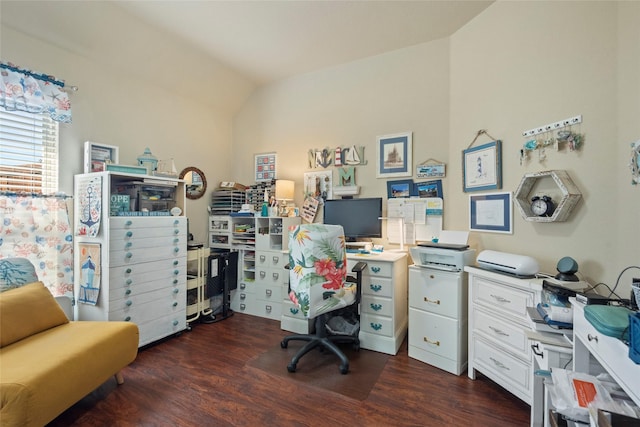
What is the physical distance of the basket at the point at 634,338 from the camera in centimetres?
76

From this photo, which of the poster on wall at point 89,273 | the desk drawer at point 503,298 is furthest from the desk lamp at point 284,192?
the desk drawer at point 503,298

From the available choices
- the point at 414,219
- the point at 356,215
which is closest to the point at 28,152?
the point at 356,215

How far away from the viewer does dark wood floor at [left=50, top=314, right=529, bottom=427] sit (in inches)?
61.6

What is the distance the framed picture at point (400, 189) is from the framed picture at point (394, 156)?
77mm

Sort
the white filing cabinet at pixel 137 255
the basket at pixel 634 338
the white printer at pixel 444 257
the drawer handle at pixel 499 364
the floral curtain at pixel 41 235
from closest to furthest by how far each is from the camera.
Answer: the basket at pixel 634 338 < the drawer handle at pixel 499 364 < the floral curtain at pixel 41 235 < the white printer at pixel 444 257 < the white filing cabinet at pixel 137 255

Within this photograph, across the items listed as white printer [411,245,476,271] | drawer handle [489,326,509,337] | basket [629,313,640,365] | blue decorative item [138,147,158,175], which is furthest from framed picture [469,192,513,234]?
blue decorative item [138,147,158,175]

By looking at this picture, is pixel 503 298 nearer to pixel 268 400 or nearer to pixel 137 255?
pixel 268 400

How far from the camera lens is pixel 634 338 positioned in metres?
0.77

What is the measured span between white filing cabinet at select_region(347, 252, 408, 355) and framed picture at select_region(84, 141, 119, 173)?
240cm

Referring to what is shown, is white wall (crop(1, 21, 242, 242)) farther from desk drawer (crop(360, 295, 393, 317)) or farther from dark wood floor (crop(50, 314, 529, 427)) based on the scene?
desk drawer (crop(360, 295, 393, 317))

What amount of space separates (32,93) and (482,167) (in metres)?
3.57

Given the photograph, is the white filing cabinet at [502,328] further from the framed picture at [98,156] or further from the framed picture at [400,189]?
the framed picture at [98,156]

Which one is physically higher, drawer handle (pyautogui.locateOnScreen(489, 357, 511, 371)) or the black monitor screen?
the black monitor screen

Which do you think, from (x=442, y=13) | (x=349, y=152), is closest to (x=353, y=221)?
(x=349, y=152)
